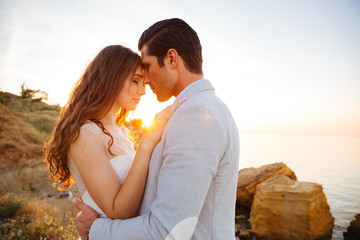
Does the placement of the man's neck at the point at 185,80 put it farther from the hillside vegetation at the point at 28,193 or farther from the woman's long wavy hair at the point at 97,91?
the hillside vegetation at the point at 28,193

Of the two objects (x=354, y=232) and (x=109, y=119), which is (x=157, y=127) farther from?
(x=354, y=232)

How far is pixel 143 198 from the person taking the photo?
1.51 metres

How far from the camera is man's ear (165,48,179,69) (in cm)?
184

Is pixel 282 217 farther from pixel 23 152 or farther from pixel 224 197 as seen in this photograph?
pixel 23 152

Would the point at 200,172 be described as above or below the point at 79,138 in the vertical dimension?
above

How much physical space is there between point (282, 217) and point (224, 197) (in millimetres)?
6952

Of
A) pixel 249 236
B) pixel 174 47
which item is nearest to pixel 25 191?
pixel 249 236

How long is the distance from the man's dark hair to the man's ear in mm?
40

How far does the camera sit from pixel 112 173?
5.73 feet

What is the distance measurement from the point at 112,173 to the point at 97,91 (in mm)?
879

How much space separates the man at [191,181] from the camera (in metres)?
1.10

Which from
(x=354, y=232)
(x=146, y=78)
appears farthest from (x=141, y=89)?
(x=354, y=232)

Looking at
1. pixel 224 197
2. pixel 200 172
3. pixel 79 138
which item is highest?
pixel 200 172

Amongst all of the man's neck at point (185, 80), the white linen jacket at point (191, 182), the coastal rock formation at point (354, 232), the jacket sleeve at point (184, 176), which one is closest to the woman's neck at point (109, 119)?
the man's neck at point (185, 80)
